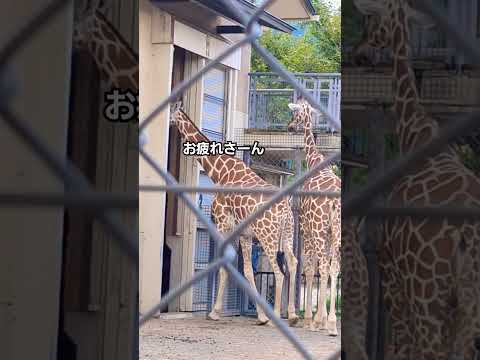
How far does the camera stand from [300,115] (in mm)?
1789

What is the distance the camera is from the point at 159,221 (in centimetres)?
122

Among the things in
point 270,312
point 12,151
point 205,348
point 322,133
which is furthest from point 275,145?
point 12,151

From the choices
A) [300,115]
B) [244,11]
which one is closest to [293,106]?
[300,115]

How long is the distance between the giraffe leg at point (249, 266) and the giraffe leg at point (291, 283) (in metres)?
0.06

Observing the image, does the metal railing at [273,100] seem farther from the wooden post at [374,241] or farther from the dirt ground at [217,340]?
the wooden post at [374,241]

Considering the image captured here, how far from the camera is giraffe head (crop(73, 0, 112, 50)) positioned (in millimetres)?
336

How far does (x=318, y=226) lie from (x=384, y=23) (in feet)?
5.52

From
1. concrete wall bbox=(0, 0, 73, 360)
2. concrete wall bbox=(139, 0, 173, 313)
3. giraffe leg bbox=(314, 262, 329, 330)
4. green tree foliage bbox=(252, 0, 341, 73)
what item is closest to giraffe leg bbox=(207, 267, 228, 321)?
giraffe leg bbox=(314, 262, 329, 330)

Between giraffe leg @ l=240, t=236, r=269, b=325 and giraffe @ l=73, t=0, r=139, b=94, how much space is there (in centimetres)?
145

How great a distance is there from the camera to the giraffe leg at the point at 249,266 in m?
1.85

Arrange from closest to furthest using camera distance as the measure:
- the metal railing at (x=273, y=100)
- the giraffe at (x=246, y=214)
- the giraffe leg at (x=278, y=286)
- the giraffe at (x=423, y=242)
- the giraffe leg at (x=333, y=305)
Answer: the giraffe at (x=423, y=242) → the metal railing at (x=273, y=100) → the giraffe leg at (x=333, y=305) → the giraffe leg at (x=278, y=286) → the giraffe at (x=246, y=214)

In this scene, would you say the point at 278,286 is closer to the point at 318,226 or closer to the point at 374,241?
Result: the point at 318,226

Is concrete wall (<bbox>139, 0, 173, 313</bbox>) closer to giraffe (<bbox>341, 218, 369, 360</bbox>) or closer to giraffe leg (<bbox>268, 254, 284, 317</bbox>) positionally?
giraffe leg (<bbox>268, 254, 284, 317</bbox>)

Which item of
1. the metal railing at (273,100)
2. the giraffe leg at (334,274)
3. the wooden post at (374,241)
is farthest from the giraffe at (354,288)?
the giraffe leg at (334,274)
